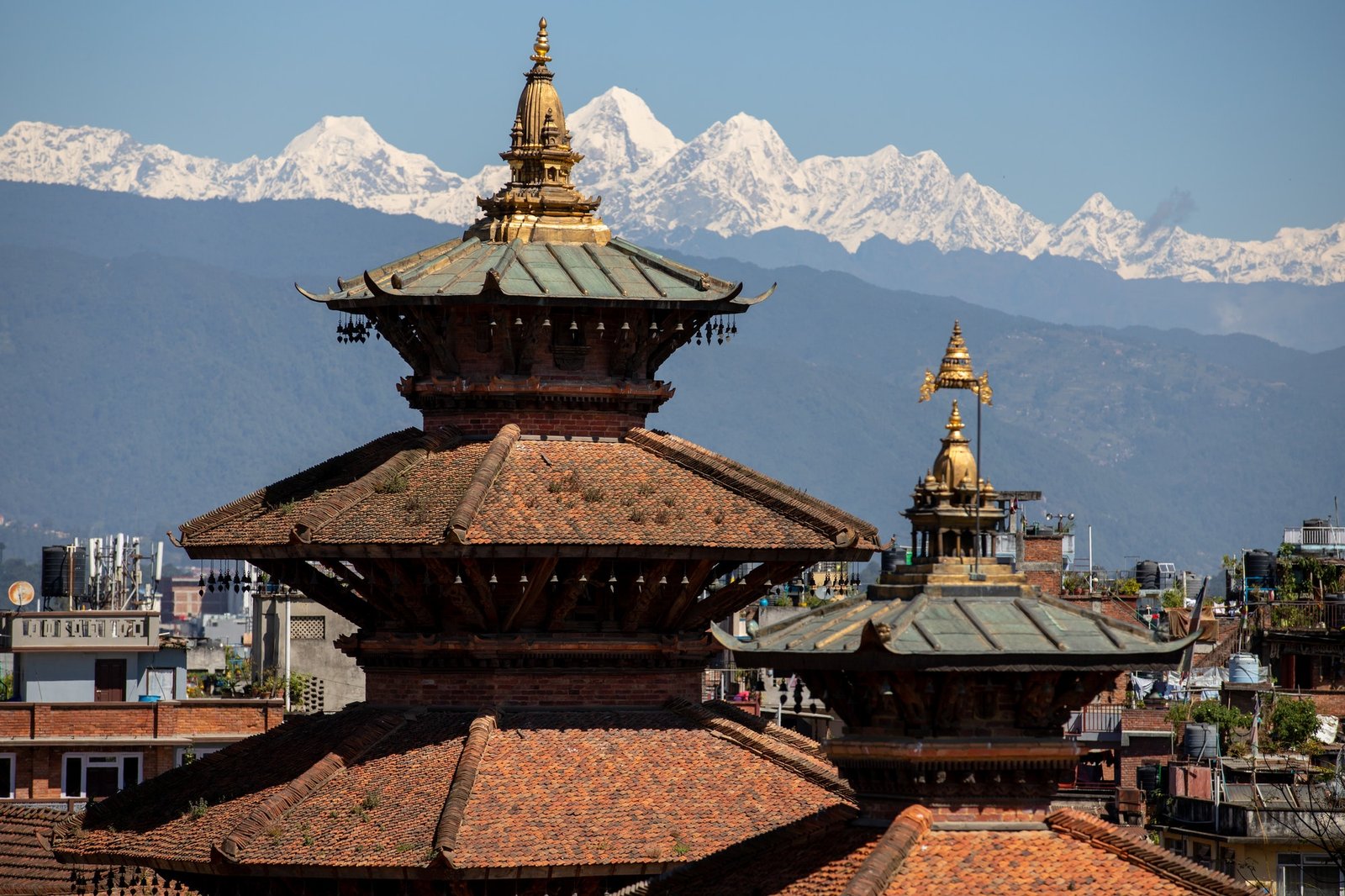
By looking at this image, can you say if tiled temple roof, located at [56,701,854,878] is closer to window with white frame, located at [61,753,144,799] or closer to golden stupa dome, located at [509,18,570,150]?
golden stupa dome, located at [509,18,570,150]

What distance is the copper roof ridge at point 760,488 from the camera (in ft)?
124

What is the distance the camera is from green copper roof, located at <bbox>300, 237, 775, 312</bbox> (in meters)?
39.2

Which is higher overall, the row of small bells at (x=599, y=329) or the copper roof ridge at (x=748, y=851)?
the row of small bells at (x=599, y=329)

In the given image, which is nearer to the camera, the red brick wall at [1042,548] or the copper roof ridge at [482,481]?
the copper roof ridge at [482,481]

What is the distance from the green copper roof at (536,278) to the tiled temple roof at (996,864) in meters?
12.3

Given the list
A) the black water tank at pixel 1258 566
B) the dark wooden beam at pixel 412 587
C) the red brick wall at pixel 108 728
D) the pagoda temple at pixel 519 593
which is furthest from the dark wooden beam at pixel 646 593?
the black water tank at pixel 1258 566

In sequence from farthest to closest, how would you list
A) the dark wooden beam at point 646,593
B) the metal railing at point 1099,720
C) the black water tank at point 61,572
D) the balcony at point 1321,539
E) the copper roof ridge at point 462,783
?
the balcony at point 1321,539
the black water tank at point 61,572
the metal railing at point 1099,720
the dark wooden beam at point 646,593
the copper roof ridge at point 462,783

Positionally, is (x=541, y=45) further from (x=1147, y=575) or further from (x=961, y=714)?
(x=1147, y=575)

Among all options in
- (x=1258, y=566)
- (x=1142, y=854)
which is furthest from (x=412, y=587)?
(x=1258, y=566)

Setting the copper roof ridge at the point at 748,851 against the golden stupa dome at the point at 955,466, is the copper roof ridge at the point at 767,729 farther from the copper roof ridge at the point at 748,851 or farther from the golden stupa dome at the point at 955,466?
the golden stupa dome at the point at 955,466

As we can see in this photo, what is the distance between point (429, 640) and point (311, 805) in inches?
120

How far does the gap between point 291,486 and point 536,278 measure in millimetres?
4613

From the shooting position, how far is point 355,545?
36531 mm

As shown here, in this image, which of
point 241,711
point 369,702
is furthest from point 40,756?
point 369,702
